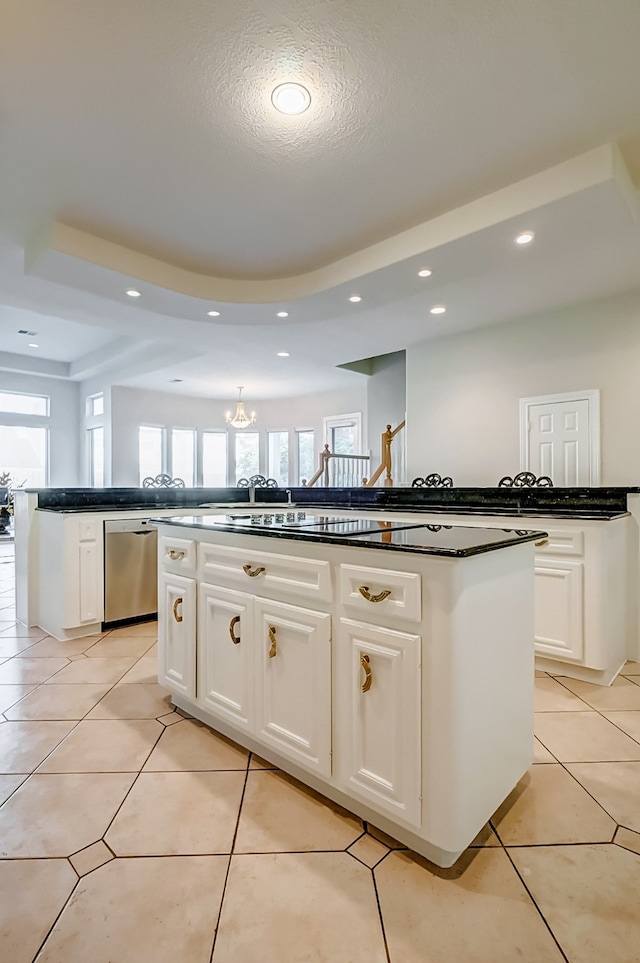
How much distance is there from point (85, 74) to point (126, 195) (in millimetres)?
778

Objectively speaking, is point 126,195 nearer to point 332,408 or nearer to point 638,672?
point 638,672

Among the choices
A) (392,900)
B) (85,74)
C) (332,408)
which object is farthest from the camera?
(332,408)

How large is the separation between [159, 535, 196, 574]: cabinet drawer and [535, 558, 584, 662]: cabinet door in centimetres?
206

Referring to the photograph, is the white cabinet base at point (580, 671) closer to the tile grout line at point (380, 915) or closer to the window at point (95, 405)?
the tile grout line at point (380, 915)

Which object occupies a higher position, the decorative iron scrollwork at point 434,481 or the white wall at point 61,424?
the white wall at point 61,424

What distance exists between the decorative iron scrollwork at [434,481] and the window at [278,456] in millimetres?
5307

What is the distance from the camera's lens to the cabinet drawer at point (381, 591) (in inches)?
51.6

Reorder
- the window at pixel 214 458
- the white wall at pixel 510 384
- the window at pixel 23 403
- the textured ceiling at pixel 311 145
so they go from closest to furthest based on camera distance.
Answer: the textured ceiling at pixel 311 145 → the white wall at pixel 510 384 → the window at pixel 23 403 → the window at pixel 214 458

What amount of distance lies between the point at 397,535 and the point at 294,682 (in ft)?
2.07

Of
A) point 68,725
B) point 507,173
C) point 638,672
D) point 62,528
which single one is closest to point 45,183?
point 62,528

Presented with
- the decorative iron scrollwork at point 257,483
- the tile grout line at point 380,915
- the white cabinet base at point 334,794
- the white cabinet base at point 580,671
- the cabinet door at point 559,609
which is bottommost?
the white cabinet base at point 580,671

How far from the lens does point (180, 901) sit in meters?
1.22

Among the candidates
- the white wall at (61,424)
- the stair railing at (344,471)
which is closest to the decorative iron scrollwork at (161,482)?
the stair railing at (344,471)

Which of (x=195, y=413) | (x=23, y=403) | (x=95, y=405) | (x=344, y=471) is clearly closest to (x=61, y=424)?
(x=23, y=403)
